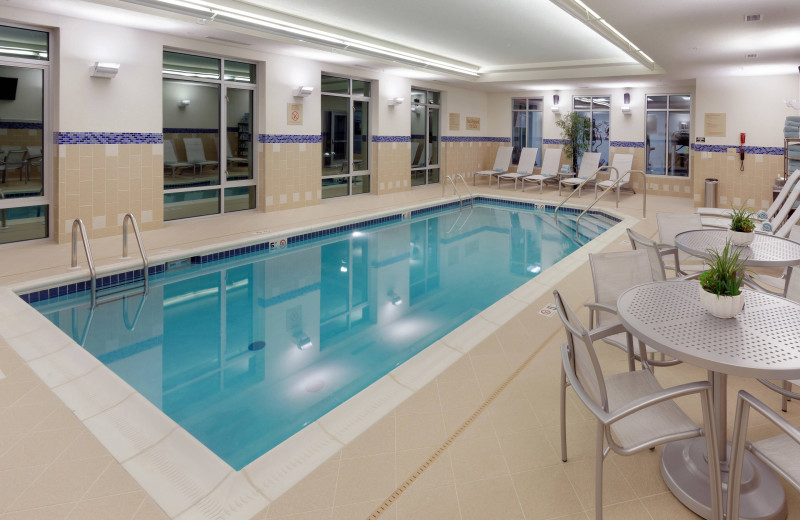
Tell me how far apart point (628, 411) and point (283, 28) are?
6.71m

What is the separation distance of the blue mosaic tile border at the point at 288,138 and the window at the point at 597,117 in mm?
7194

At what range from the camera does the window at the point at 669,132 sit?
1191 centimetres

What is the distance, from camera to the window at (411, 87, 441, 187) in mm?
12430

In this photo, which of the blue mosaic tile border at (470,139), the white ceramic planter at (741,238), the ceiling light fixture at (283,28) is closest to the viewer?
the white ceramic planter at (741,238)

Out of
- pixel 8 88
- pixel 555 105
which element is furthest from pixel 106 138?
pixel 555 105

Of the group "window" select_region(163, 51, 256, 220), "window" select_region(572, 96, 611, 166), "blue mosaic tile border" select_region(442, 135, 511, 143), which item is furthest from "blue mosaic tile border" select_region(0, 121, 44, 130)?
"window" select_region(572, 96, 611, 166)

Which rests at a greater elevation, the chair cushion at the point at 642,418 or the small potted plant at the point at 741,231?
the small potted plant at the point at 741,231

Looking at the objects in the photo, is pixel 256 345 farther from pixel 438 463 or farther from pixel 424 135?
pixel 424 135

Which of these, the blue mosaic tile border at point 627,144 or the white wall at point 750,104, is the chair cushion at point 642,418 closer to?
the white wall at point 750,104

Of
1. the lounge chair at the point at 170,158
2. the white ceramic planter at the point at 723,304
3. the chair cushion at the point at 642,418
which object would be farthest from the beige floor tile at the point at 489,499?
the lounge chair at the point at 170,158

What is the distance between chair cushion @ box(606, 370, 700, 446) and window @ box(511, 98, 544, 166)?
12.5 meters

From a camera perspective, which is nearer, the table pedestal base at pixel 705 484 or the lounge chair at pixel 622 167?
the table pedestal base at pixel 705 484

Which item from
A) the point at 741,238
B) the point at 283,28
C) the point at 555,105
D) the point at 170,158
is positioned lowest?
the point at 741,238

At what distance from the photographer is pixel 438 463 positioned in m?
2.22
